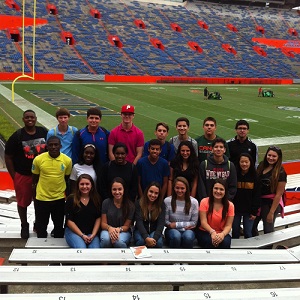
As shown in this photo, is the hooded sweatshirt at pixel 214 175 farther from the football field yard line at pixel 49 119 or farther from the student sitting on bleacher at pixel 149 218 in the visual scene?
the football field yard line at pixel 49 119

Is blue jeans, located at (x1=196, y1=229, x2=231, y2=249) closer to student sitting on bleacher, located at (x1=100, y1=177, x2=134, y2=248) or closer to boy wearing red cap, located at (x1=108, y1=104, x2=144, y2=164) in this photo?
student sitting on bleacher, located at (x1=100, y1=177, x2=134, y2=248)

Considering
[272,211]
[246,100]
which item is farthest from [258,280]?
[246,100]

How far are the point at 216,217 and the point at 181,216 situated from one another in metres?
0.41

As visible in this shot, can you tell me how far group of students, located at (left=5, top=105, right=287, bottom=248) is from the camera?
16.0 feet

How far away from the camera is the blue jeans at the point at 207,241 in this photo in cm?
489

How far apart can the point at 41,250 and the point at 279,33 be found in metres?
57.0

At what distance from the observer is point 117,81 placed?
3831 cm

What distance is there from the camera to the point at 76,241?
4.73 meters

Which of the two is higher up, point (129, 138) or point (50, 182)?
point (129, 138)

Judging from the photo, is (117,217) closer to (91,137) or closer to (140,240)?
(140,240)

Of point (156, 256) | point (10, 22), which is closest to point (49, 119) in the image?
point (156, 256)

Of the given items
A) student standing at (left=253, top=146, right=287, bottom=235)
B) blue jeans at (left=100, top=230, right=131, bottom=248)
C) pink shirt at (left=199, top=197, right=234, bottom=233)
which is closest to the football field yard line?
Result: student standing at (left=253, top=146, right=287, bottom=235)

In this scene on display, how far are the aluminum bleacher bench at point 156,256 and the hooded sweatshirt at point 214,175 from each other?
2.98 ft

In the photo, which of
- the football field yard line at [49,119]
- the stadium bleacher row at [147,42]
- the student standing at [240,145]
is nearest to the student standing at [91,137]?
the student standing at [240,145]
